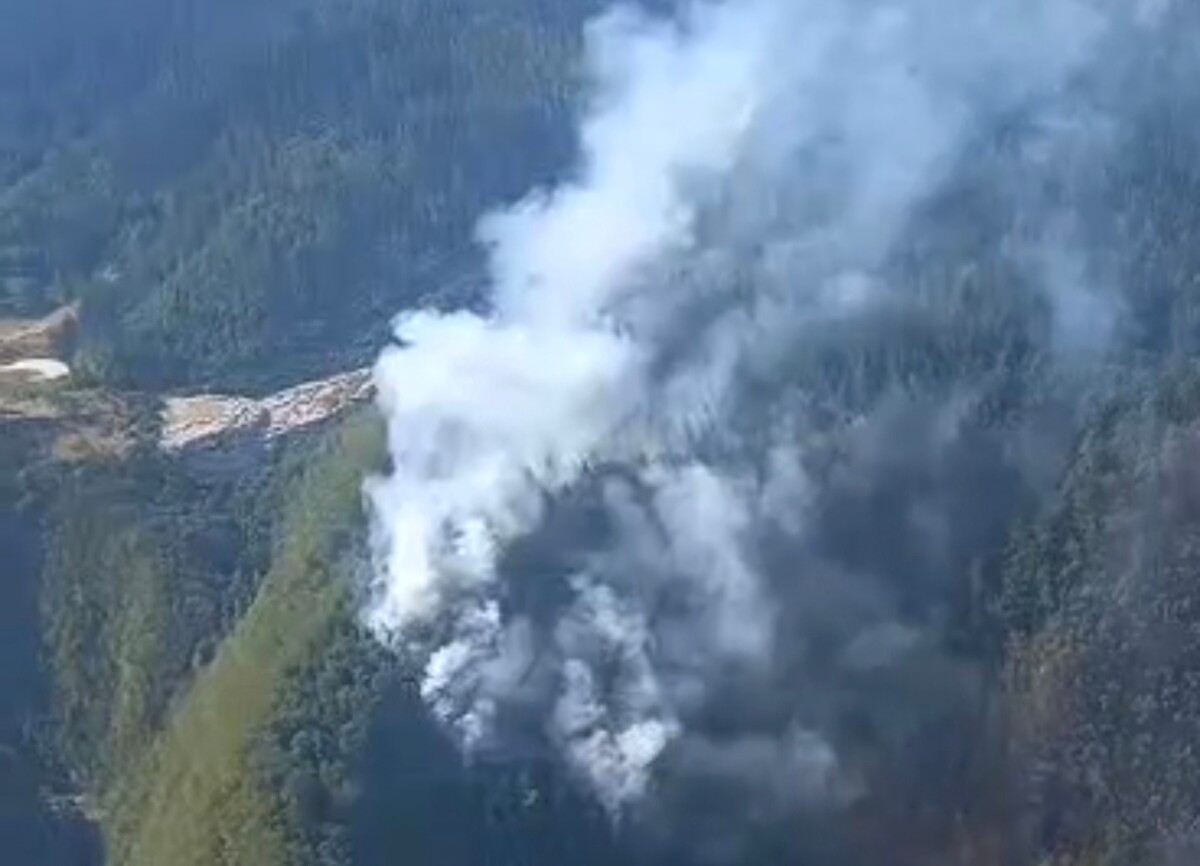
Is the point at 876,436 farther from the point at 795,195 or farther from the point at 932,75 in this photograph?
the point at 932,75

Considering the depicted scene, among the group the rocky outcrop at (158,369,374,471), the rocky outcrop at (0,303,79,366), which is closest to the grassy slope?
the rocky outcrop at (158,369,374,471)

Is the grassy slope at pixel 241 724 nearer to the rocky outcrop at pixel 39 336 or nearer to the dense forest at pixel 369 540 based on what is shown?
the dense forest at pixel 369 540

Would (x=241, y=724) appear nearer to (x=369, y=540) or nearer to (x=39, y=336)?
(x=369, y=540)

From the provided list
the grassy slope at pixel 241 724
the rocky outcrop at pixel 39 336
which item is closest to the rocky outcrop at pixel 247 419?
the grassy slope at pixel 241 724

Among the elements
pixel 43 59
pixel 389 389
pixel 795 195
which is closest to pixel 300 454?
pixel 389 389

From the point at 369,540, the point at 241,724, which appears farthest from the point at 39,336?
the point at 241,724

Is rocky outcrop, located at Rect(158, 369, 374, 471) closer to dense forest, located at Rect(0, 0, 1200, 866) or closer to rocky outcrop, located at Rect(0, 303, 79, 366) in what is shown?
dense forest, located at Rect(0, 0, 1200, 866)
